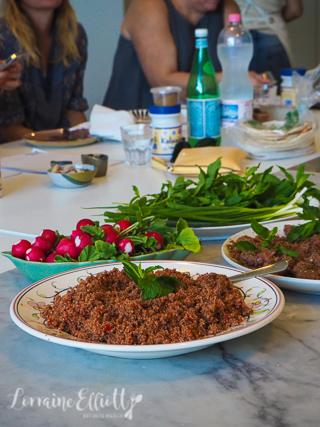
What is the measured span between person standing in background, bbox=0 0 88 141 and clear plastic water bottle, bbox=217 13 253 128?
97 cm

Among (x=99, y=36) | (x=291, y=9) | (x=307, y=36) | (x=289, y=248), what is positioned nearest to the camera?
(x=289, y=248)

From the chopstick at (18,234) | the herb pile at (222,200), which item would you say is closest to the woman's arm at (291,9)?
the herb pile at (222,200)

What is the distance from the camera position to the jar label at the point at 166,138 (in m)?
1.70

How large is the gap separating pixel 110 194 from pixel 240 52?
3.50ft

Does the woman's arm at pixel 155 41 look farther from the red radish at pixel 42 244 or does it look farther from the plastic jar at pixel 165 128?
the red radish at pixel 42 244

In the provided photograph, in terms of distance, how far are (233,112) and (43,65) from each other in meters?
1.44

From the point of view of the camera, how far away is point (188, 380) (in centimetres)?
60

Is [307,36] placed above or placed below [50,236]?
below

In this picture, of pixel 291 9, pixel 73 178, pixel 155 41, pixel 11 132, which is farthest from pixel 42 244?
pixel 291 9

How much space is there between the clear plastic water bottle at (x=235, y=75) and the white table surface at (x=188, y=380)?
113 cm

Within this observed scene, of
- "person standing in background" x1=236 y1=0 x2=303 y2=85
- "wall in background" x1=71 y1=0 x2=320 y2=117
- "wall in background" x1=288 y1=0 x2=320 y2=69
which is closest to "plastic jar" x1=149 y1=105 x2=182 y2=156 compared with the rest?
"person standing in background" x1=236 y1=0 x2=303 y2=85

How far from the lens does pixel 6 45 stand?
270 cm

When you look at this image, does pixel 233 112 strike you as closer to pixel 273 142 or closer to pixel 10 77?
pixel 273 142

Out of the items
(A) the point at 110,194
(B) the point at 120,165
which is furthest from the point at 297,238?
(B) the point at 120,165
